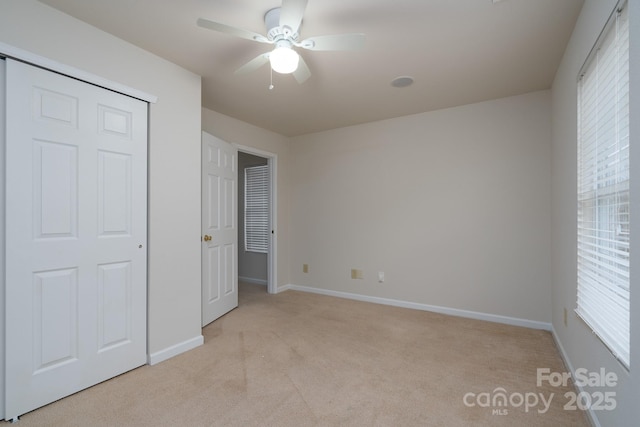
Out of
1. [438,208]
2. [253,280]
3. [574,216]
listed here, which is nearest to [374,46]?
[574,216]

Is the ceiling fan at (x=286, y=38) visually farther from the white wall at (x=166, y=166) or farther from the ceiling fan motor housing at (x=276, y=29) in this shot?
the white wall at (x=166, y=166)

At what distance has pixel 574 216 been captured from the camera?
7.24 feet

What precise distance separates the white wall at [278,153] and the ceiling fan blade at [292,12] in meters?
2.38

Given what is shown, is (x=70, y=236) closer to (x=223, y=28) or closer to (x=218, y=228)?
(x=218, y=228)

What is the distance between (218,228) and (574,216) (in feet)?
11.0

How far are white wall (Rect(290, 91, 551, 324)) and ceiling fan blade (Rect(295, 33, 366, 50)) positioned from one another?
2296 millimetres

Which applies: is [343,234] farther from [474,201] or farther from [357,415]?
[357,415]

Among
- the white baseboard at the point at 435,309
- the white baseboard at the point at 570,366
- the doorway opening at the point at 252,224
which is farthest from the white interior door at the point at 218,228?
the white baseboard at the point at 570,366

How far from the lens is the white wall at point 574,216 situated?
1.21 meters

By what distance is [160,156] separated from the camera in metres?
2.58

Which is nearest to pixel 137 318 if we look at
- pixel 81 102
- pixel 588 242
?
pixel 81 102

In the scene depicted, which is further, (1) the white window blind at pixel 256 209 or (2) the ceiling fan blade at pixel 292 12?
(1) the white window blind at pixel 256 209

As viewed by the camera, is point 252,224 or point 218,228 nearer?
point 218,228

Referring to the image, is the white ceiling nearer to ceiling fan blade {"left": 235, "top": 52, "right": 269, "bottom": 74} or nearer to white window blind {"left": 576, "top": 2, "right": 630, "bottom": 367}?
ceiling fan blade {"left": 235, "top": 52, "right": 269, "bottom": 74}
